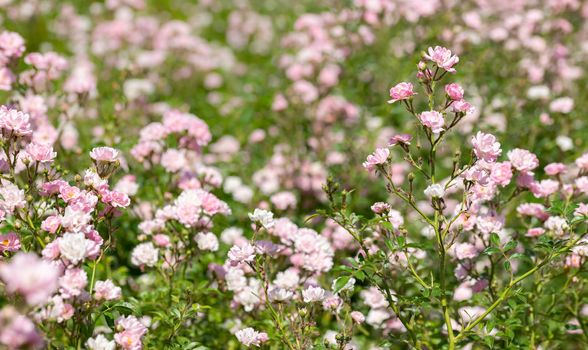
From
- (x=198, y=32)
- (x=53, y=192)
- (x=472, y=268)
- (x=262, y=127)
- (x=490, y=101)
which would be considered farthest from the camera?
(x=198, y=32)

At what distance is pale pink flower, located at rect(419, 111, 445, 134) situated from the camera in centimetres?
255

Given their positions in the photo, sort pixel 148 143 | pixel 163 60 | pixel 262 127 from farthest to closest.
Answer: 1. pixel 163 60
2. pixel 262 127
3. pixel 148 143

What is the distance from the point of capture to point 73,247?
2.25 metres

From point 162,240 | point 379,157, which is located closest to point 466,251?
point 379,157

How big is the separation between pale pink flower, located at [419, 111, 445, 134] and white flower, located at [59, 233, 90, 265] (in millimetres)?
1432

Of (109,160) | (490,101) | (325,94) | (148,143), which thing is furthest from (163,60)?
(109,160)

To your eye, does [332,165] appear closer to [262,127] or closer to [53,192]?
[262,127]

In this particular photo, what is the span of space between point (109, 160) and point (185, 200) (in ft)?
1.58

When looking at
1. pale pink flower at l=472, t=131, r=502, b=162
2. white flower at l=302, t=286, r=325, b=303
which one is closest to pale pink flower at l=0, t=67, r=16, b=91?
white flower at l=302, t=286, r=325, b=303

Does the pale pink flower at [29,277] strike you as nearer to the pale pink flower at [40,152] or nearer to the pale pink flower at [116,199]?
the pale pink flower at [116,199]

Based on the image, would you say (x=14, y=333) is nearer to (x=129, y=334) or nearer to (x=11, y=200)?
(x=129, y=334)

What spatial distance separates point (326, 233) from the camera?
12.8 feet

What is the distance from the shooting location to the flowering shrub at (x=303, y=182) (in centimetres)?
262

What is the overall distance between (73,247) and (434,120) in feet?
4.94
